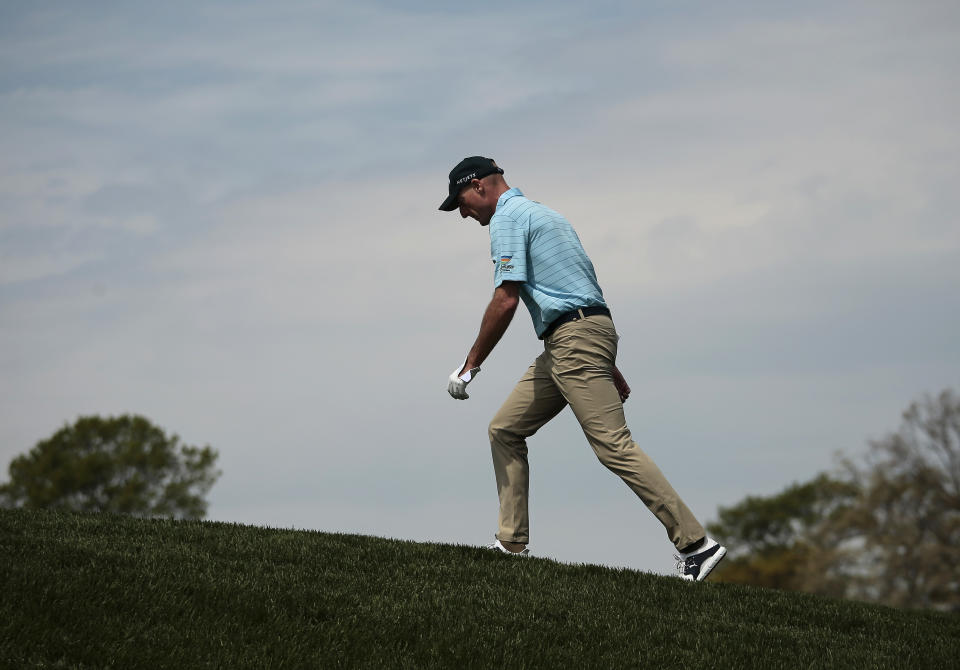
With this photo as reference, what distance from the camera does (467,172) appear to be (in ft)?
27.3

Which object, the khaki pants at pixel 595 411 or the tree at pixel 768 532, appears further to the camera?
the tree at pixel 768 532

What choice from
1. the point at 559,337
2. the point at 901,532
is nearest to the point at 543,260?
the point at 559,337

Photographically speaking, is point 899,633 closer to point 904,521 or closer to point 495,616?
point 495,616

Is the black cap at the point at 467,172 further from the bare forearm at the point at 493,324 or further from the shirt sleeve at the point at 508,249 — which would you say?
the bare forearm at the point at 493,324

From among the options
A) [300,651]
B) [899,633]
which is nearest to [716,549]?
[899,633]

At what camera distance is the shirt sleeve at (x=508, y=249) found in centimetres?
791

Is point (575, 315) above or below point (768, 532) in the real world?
below

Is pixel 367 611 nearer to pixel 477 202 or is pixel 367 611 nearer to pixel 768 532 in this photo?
pixel 477 202

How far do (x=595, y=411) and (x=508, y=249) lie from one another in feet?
4.45

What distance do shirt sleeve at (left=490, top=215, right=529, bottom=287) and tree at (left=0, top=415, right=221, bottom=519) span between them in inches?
1309

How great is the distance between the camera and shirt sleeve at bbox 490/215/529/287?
311 inches

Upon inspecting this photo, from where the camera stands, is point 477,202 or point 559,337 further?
point 477,202

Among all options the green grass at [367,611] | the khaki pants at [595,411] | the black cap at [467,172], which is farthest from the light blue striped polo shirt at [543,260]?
the green grass at [367,611]

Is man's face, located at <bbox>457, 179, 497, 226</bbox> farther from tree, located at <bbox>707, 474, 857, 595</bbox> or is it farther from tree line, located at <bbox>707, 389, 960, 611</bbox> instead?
tree, located at <bbox>707, 474, 857, 595</bbox>
